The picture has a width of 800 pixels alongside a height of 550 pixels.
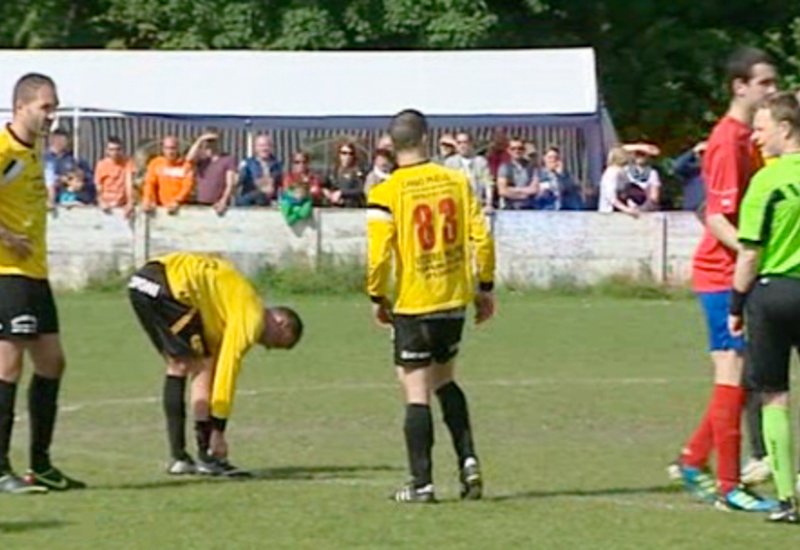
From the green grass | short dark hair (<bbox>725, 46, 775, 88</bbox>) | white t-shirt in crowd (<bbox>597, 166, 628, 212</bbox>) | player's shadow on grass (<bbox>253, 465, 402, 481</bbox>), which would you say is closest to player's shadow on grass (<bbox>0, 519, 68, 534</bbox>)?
the green grass

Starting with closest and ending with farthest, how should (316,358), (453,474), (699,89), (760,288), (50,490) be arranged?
(760,288)
(50,490)
(453,474)
(316,358)
(699,89)

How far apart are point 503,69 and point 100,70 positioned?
17.0 feet

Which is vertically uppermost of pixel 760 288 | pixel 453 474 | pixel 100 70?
pixel 100 70

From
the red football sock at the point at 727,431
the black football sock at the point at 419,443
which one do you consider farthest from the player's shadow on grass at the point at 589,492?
the red football sock at the point at 727,431

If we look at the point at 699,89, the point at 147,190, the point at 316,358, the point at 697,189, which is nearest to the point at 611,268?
the point at 697,189

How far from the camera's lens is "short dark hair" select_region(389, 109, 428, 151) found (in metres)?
11.5

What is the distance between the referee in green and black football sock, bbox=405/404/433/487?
1569 millimetres

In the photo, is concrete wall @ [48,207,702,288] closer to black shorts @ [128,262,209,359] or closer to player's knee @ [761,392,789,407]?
black shorts @ [128,262,209,359]

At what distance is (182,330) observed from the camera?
42.2 feet

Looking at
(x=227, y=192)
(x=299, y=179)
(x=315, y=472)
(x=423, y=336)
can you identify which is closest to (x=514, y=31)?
(x=299, y=179)

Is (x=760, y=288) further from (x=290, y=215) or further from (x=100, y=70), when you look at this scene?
(x=100, y=70)

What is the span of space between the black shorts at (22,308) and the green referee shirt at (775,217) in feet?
11.5

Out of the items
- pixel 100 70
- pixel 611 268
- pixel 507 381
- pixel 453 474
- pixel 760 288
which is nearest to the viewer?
→ pixel 760 288

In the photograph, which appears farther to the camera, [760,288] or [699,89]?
[699,89]
